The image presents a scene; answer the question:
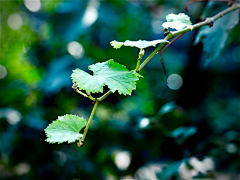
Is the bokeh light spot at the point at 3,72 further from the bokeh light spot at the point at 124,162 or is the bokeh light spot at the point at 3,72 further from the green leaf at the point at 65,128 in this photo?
the green leaf at the point at 65,128

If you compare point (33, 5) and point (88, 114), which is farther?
point (33, 5)

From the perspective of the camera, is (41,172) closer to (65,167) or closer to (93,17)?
(65,167)

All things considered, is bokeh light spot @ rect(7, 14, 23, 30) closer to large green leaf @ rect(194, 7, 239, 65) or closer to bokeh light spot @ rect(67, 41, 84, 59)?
bokeh light spot @ rect(67, 41, 84, 59)

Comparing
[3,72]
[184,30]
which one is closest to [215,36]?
[184,30]

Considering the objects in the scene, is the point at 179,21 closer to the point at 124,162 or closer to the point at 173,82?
the point at 173,82

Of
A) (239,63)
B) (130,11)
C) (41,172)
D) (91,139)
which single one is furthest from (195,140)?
(239,63)

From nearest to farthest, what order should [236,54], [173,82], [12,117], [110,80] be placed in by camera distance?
[110,80]
[173,82]
[12,117]
[236,54]
